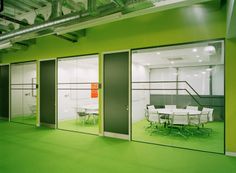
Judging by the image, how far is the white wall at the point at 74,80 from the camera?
8.24 meters

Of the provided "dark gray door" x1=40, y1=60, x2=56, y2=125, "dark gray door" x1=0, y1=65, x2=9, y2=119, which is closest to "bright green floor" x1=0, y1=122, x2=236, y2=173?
"dark gray door" x1=40, y1=60, x2=56, y2=125

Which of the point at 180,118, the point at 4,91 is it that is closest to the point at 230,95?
the point at 180,118

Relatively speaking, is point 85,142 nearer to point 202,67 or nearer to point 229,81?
point 229,81

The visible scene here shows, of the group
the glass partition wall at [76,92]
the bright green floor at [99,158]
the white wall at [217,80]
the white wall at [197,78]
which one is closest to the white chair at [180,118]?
the bright green floor at [99,158]

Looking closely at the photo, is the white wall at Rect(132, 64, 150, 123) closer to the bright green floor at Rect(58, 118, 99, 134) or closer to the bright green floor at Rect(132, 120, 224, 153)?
the bright green floor at Rect(132, 120, 224, 153)

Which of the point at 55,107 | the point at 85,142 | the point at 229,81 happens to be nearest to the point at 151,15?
the point at 229,81

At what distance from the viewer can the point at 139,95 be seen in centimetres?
820

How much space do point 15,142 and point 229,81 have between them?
5.64 m

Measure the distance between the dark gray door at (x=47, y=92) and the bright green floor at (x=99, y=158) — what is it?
65.7 inches

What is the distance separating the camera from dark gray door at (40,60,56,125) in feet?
22.5

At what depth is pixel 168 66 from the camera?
927cm

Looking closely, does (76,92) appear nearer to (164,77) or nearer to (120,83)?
(120,83)

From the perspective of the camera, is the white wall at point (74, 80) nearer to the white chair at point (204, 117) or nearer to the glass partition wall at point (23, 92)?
the glass partition wall at point (23, 92)

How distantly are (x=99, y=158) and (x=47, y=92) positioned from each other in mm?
4135
